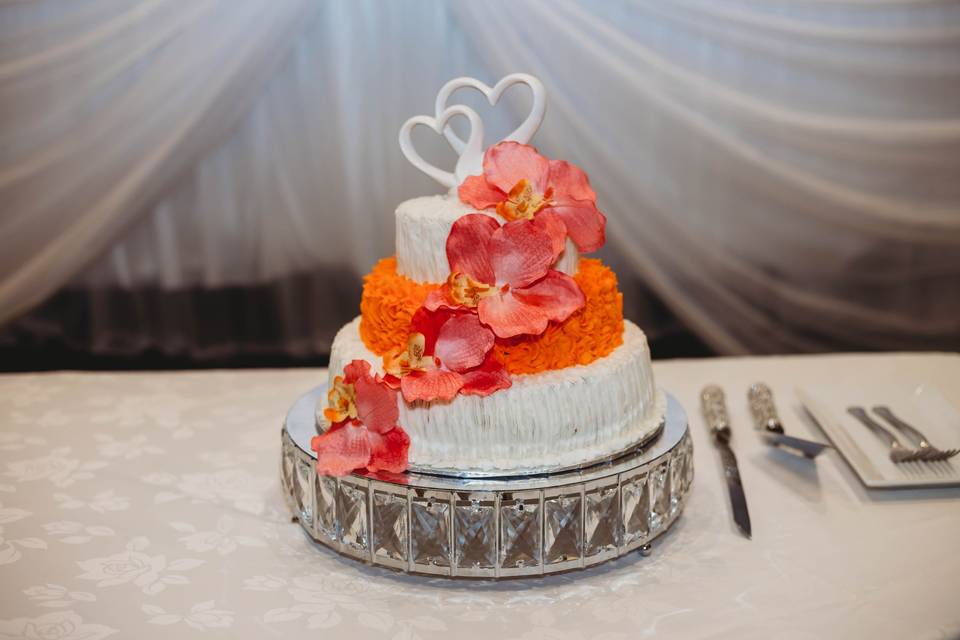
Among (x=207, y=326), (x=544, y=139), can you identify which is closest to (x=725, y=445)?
(x=544, y=139)

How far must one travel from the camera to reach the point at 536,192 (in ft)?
4.66

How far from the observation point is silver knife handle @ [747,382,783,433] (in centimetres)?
179

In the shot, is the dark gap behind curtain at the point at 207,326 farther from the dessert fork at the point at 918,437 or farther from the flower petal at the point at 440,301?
the flower petal at the point at 440,301

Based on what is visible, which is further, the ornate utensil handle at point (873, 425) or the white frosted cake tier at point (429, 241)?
the ornate utensil handle at point (873, 425)

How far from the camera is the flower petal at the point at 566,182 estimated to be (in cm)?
145

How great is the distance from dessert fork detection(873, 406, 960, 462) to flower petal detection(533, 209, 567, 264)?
2.58 feet

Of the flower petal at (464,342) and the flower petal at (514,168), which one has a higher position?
the flower petal at (514,168)

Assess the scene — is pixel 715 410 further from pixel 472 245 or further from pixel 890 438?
pixel 472 245

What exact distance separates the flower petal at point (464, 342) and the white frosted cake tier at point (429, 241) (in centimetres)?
13

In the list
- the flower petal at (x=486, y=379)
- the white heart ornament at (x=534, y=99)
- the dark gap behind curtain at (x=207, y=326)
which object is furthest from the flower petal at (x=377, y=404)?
the dark gap behind curtain at (x=207, y=326)

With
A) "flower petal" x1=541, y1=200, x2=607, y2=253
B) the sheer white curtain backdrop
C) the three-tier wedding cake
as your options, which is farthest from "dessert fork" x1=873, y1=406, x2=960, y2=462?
the sheer white curtain backdrop

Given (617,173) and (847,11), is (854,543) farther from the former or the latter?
(847,11)

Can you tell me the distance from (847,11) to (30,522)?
299 centimetres

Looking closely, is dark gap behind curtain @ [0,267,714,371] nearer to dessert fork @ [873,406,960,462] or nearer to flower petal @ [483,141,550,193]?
dessert fork @ [873,406,960,462]
